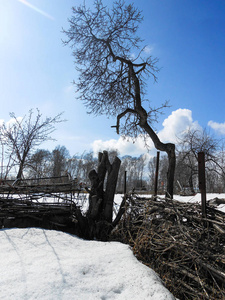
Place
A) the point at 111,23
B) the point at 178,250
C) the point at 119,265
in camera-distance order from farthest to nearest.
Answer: the point at 111,23, the point at 178,250, the point at 119,265

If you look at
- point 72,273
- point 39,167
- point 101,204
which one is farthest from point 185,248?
point 39,167

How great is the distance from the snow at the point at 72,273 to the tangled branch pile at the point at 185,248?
1.19 feet

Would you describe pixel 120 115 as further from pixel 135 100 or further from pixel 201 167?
pixel 201 167

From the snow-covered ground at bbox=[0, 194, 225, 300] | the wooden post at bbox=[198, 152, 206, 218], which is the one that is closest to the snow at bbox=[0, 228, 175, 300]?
the snow-covered ground at bbox=[0, 194, 225, 300]

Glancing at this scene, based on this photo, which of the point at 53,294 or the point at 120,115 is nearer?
the point at 53,294

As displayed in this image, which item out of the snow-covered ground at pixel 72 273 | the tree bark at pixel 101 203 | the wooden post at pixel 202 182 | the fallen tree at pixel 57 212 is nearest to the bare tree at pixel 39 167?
the fallen tree at pixel 57 212

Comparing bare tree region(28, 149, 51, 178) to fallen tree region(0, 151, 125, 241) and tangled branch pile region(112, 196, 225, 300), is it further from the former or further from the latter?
tangled branch pile region(112, 196, 225, 300)

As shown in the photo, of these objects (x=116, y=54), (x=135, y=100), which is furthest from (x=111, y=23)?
(x=135, y=100)

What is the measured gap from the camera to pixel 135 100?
6.66 m

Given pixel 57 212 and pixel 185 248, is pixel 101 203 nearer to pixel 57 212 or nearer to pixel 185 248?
pixel 57 212

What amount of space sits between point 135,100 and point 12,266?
5.79m

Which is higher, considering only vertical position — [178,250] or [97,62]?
[97,62]

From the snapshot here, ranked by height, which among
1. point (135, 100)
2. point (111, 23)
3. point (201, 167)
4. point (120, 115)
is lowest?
point (201, 167)

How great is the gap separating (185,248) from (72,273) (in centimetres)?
140
